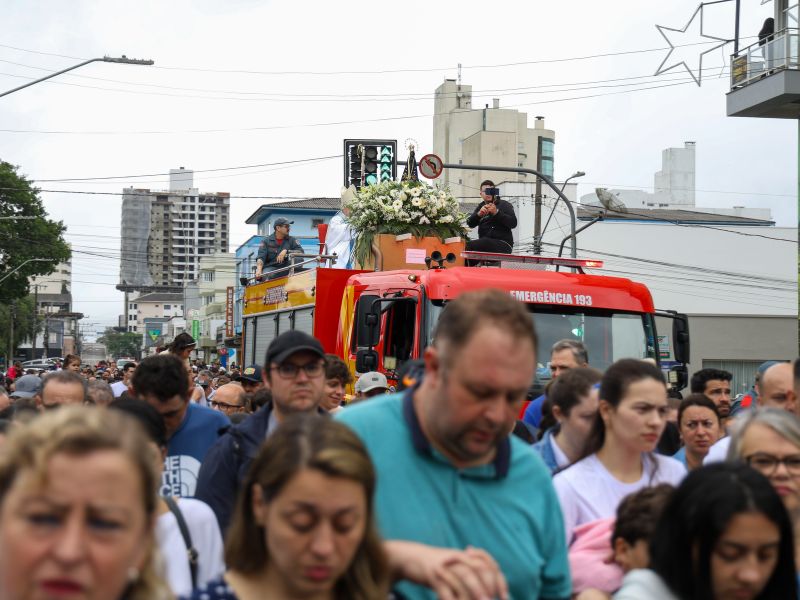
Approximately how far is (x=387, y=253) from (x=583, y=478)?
1126 centimetres

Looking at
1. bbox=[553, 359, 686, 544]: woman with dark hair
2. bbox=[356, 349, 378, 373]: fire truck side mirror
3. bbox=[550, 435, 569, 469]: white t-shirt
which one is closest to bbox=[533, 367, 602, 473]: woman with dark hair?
bbox=[550, 435, 569, 469]: white t-shirt

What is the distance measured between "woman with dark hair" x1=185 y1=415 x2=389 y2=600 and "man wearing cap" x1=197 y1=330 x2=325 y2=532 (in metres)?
1.95

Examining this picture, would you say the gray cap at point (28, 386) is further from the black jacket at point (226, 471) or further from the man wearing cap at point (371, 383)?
the black jacket at point (226, 471)

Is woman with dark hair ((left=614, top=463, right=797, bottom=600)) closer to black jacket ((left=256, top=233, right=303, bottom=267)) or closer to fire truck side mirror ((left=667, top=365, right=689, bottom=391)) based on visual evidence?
fire truck side mirror ((left=667, top=365, right=689, bottom=391))

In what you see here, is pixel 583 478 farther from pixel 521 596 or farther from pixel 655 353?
pixel 655 353

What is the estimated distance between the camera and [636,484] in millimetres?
4770

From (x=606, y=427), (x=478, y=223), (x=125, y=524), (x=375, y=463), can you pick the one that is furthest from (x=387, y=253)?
(x=125, y=524)

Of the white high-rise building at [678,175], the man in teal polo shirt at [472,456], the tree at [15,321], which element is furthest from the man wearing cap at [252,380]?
the tree at [15,321]

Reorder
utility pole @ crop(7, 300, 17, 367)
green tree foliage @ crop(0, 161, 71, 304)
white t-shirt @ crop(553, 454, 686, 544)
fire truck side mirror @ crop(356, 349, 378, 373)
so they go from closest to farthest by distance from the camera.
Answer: white t-shirt @ crop(553, 454, 686, 544)
fire truck side mirror @ crop(356, 349, 378, 373)
green tree foliage @ crop(0, 161, 71, 304)
utility pole @ crop(7, 300, 17, 367)

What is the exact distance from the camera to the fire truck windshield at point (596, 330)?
40.2 ft

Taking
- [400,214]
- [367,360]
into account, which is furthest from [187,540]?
[400,214]

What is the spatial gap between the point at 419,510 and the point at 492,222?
11.7m

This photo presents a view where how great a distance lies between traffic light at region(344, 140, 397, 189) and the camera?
107 ft

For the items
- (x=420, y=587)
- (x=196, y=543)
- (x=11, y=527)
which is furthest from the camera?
(x=196, y=543)
